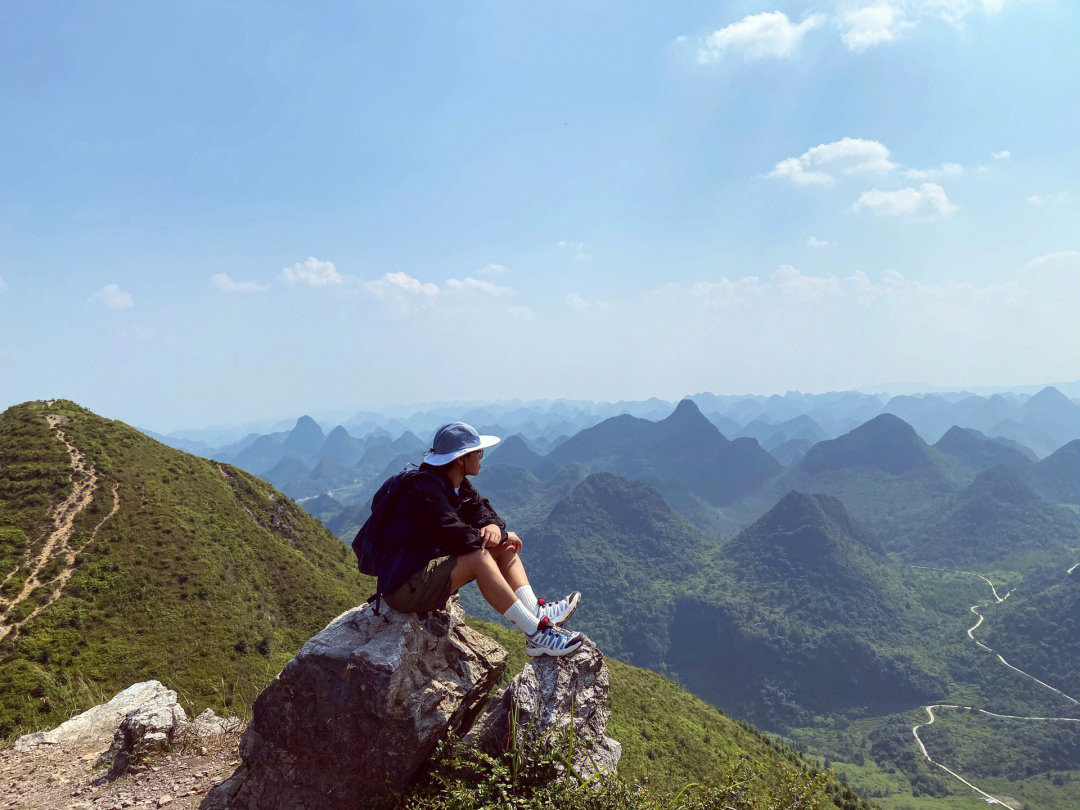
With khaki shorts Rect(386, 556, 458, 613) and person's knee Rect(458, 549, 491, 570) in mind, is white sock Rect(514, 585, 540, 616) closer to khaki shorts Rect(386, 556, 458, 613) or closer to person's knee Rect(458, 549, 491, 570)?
person's knee Rect(458, 549, 491, 570)

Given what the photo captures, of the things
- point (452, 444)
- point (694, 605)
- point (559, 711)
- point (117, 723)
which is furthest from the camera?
point (694, 605)

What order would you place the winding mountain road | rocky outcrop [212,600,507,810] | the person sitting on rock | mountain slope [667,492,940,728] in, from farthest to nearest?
mountain slope [667,492,940,728], the winding mountain road, the person sitting on rock, rocky outcrop [212,600,507,810]

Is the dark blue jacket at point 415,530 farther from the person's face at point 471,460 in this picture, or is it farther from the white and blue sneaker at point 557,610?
the white and blue sneaker at point 557,610

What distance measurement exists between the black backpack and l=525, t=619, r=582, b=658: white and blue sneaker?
2.20m

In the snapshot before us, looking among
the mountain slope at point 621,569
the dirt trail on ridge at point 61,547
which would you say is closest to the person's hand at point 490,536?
the dirt trail on ridge at point 61,547

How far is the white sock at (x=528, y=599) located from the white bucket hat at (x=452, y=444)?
197cm

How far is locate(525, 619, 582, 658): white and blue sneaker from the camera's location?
6535 millimetres

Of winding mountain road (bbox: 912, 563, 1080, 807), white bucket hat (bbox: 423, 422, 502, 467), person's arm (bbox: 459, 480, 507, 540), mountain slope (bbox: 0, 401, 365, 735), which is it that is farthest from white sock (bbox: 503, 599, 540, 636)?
winding mountain road (bbox: 912, 563, 1080, 807)

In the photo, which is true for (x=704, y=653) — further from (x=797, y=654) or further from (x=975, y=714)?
(x=975, y=714)

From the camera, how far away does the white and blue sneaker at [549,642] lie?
6535mm

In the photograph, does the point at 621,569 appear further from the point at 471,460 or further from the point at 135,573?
the point at 471,460

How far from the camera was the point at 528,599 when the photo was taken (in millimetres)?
6750

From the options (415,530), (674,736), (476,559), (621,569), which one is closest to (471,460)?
(415,530)

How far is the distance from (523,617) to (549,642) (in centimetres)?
49
